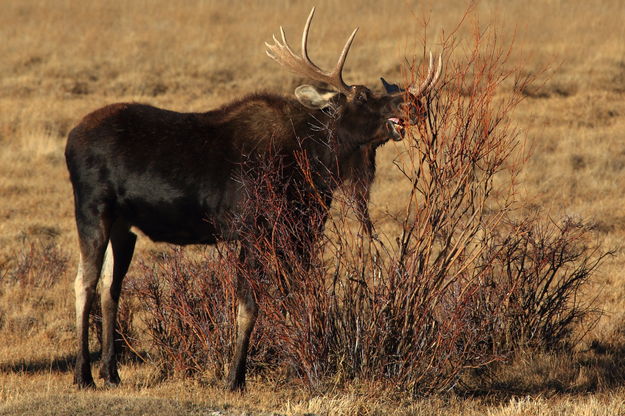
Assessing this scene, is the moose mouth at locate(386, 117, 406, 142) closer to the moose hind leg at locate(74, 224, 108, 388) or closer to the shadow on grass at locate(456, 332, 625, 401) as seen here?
the shadow on grass at locate(456, 332, 625, 401)

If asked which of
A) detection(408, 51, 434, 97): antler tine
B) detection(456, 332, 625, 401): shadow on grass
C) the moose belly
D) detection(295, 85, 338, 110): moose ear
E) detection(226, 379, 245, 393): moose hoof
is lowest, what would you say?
detection(456, 332, 625, 401): shadow on grass

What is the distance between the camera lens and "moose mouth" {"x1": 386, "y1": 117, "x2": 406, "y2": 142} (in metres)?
7.58

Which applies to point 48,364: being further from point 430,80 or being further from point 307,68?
point 430,80

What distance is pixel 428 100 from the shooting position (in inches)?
277

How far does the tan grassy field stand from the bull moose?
25.0 inches

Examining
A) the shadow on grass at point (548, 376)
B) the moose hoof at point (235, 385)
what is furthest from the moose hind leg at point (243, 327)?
A: the shadow on grass at point (548, 376)

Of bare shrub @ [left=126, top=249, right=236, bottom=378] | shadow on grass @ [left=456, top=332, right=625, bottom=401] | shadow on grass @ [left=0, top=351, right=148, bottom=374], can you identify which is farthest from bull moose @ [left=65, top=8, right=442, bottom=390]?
shadow on grass @ [left=456, top=332, right=625, bottom=401]

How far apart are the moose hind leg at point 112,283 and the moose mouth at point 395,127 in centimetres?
216

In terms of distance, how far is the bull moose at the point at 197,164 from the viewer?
751cm

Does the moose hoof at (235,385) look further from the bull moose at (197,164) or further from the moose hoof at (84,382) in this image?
the moose hoof at (84,382)

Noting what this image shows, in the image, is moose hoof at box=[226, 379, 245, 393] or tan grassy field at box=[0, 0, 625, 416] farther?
moose hoof at box=[226, 379, 245, 393]

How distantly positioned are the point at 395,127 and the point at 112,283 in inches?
99.3

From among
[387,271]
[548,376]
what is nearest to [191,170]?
[387,271]

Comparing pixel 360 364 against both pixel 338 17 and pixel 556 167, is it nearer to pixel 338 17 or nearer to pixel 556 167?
pixel 556 167
